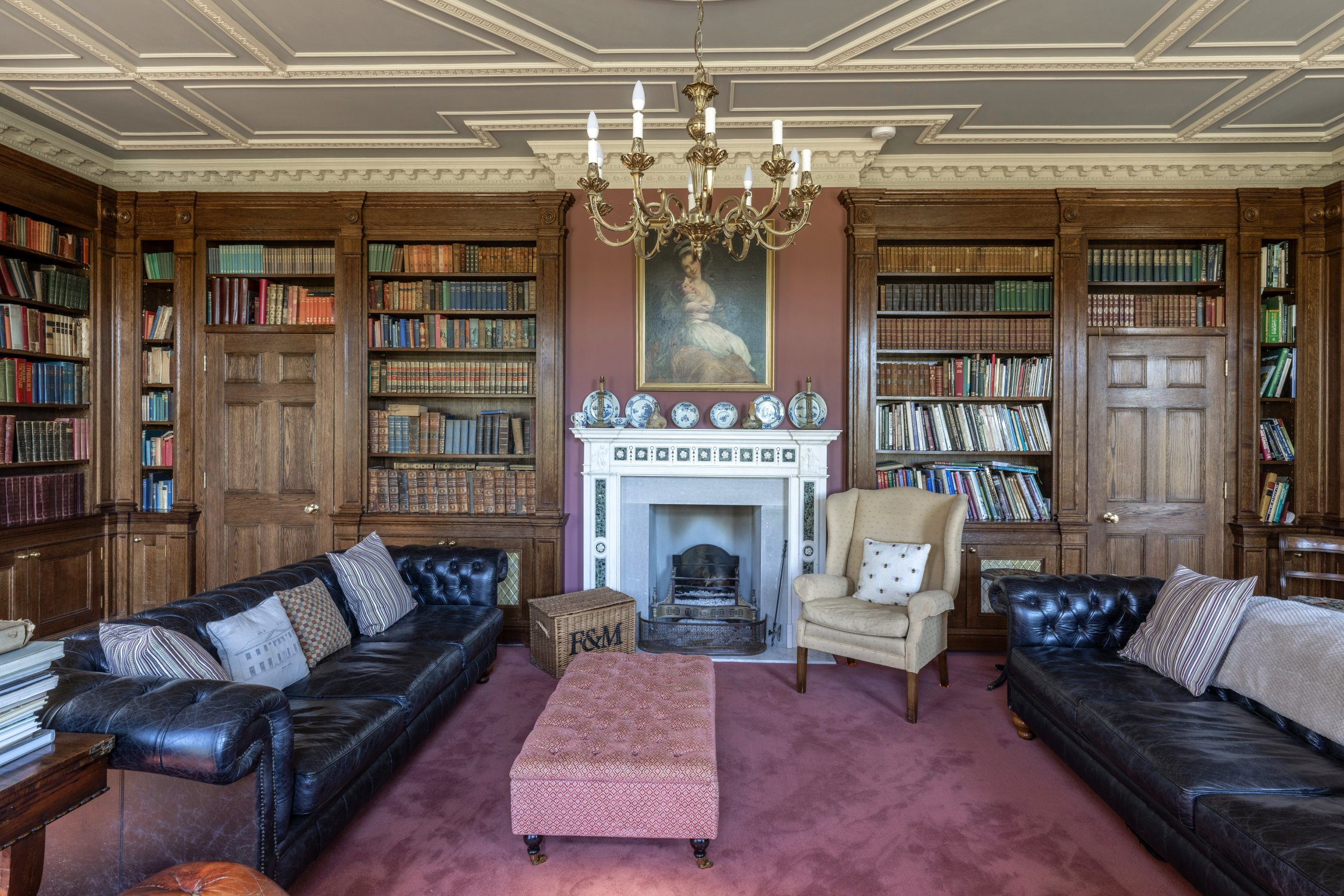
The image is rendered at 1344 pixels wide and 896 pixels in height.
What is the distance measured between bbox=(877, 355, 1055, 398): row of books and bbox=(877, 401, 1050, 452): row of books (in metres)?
0.09

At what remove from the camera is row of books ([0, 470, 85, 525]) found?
387cm

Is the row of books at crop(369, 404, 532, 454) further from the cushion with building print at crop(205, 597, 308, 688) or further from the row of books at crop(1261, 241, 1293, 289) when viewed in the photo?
the row of books at crop(1261, 241, 1293, 289)

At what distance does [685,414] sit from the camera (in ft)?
14.2

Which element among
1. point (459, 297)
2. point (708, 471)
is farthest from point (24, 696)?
point (459, 297)

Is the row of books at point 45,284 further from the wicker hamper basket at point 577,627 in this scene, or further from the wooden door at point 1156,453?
the wooden door at point 1156,453

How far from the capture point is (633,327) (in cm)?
436

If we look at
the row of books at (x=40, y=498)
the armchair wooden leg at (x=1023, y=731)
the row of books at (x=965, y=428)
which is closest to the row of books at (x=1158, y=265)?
the row of books at (x=965, y=428)

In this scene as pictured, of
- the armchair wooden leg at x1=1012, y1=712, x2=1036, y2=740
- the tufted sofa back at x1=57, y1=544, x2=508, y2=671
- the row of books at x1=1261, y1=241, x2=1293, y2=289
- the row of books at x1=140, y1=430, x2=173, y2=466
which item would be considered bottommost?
the armchair wooden leg at x1=1012, y1=712, x2=1036, y2=740

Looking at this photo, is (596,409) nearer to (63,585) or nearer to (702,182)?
(702,182)

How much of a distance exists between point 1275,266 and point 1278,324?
0.36 metres

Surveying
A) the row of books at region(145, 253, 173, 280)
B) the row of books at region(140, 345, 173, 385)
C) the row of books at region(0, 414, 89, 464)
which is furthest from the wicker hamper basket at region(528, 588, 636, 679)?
the row of books at region(145, 253, 173, 280)

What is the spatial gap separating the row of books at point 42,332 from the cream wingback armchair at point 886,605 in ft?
15.3

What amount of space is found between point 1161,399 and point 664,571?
334cm

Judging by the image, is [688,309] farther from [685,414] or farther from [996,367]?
[996,367]
